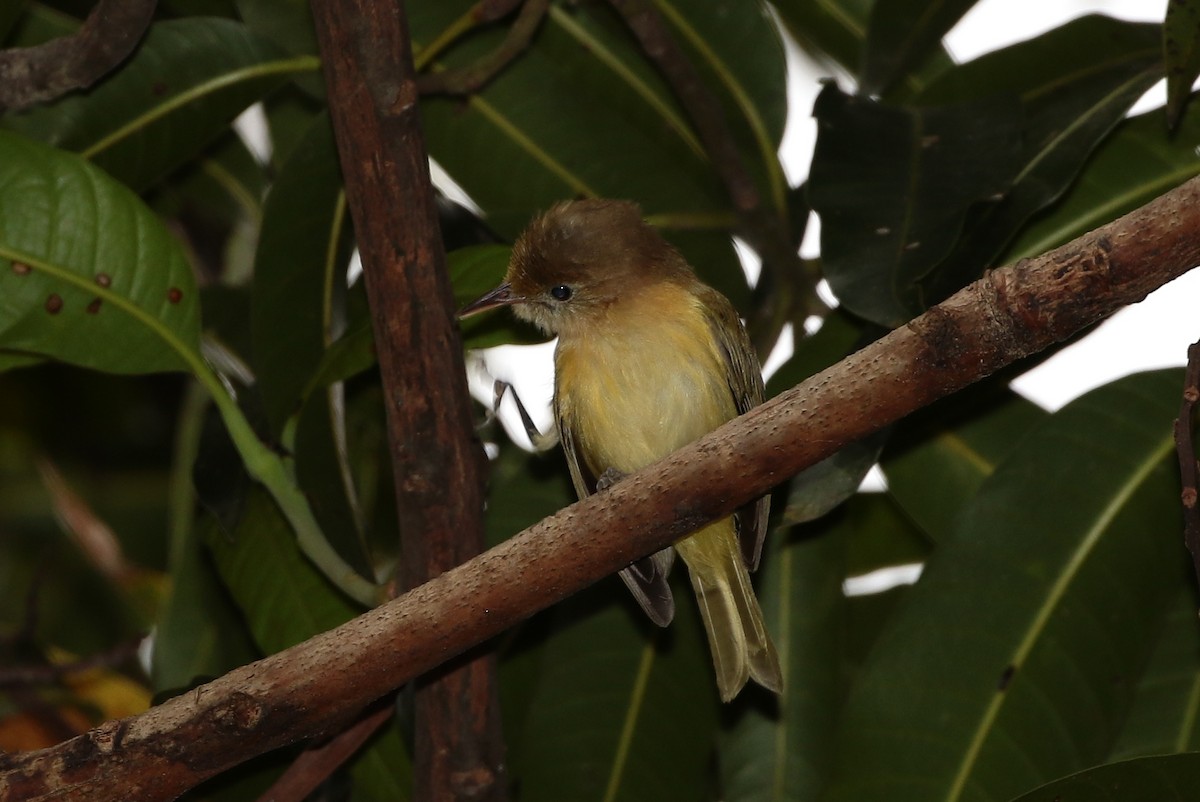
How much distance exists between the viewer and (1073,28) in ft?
11.8

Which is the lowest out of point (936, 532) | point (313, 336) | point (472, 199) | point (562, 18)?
point (936, 532)

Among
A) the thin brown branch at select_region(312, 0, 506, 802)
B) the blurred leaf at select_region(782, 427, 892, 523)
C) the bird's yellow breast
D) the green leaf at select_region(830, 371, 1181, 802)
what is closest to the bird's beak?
the bird's yellow breast

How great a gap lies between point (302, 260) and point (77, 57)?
695 millimetres

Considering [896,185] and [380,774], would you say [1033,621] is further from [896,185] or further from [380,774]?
[380,774]

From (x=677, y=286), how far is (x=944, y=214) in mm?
786

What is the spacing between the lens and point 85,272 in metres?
2.89

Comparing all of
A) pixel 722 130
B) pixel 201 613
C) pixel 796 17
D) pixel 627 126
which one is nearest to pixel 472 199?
pixel 627 126

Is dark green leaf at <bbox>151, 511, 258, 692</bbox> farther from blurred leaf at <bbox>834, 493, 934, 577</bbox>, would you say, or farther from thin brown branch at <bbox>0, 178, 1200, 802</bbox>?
blurred leaf at <bbox>834, 493, 934, 577</bbox>

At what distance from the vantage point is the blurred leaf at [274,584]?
3203mm

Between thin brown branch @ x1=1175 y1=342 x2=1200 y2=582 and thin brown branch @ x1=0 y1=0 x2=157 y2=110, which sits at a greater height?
thin brown branch @ x1=0 y1=0 x2=157 y2=110

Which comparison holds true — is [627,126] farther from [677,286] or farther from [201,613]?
[201,613]

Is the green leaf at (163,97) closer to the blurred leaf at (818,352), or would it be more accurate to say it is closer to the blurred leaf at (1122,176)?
the blurred leaf at (818,352)

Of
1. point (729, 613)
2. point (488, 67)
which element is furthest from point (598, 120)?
point (729, 613)

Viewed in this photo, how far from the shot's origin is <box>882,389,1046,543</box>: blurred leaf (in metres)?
3.43
